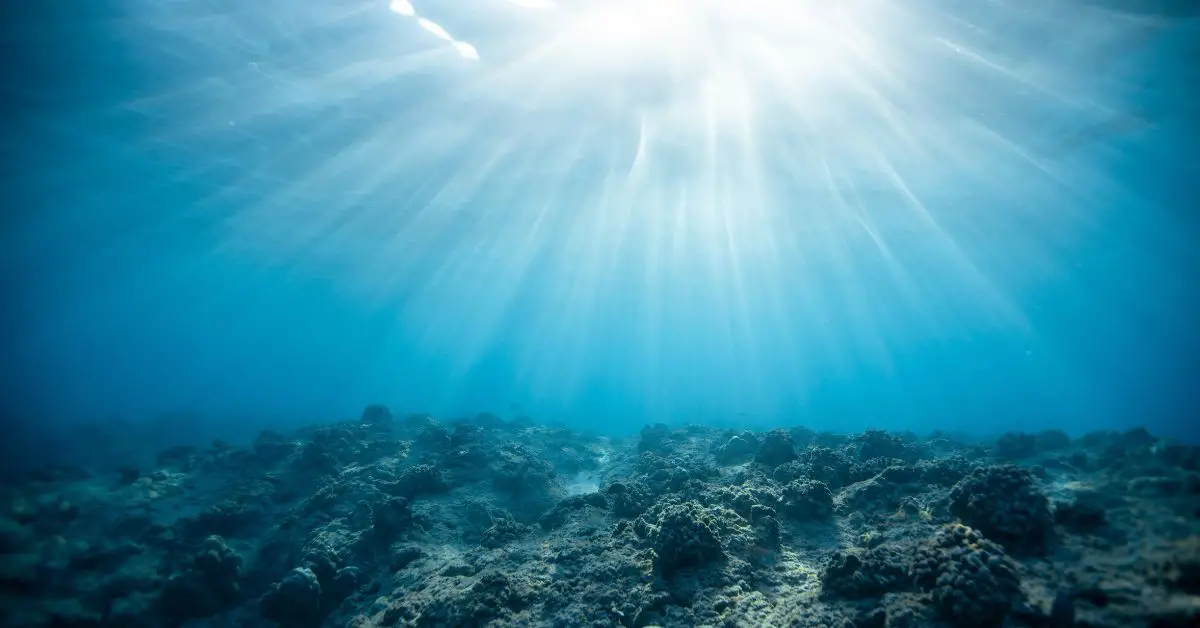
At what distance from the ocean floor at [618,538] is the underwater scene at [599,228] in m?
0.07

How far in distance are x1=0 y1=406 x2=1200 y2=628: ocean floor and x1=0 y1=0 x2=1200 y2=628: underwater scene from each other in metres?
0.07

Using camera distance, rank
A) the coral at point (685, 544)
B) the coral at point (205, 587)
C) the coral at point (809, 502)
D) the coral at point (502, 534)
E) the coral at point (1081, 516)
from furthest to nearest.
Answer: the coral at point (502, 534) → the coral at point (205, 587) → the coral at point (809, 502) → the coral at point (685, 544) → the coral at point (1081, 516)

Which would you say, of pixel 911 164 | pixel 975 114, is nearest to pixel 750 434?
pixel 975 114

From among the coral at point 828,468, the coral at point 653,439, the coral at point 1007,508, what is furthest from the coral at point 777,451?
the coral at point 1007,508

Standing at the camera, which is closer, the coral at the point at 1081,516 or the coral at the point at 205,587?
the coral at the point at 1081,516

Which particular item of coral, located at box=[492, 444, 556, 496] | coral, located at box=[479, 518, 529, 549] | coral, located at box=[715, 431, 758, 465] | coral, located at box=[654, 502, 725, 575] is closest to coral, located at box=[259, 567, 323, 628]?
coral, located at box=[479, 518, 529, 549]

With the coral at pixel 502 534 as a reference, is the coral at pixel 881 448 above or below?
above

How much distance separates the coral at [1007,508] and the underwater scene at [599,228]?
0.05 m

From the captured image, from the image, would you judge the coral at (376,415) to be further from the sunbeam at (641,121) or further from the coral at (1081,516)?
the coral at (1081,516)

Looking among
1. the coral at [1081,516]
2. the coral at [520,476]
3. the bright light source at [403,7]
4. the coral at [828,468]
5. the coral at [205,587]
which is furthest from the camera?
the bright light source at [403,7]

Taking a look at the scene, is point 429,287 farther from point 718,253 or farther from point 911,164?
point 911,164

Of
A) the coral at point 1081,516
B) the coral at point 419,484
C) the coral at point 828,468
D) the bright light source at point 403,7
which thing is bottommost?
the coral at point 1081,516

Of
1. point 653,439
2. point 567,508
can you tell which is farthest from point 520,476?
point 653,439

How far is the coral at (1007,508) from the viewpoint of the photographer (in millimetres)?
5730
